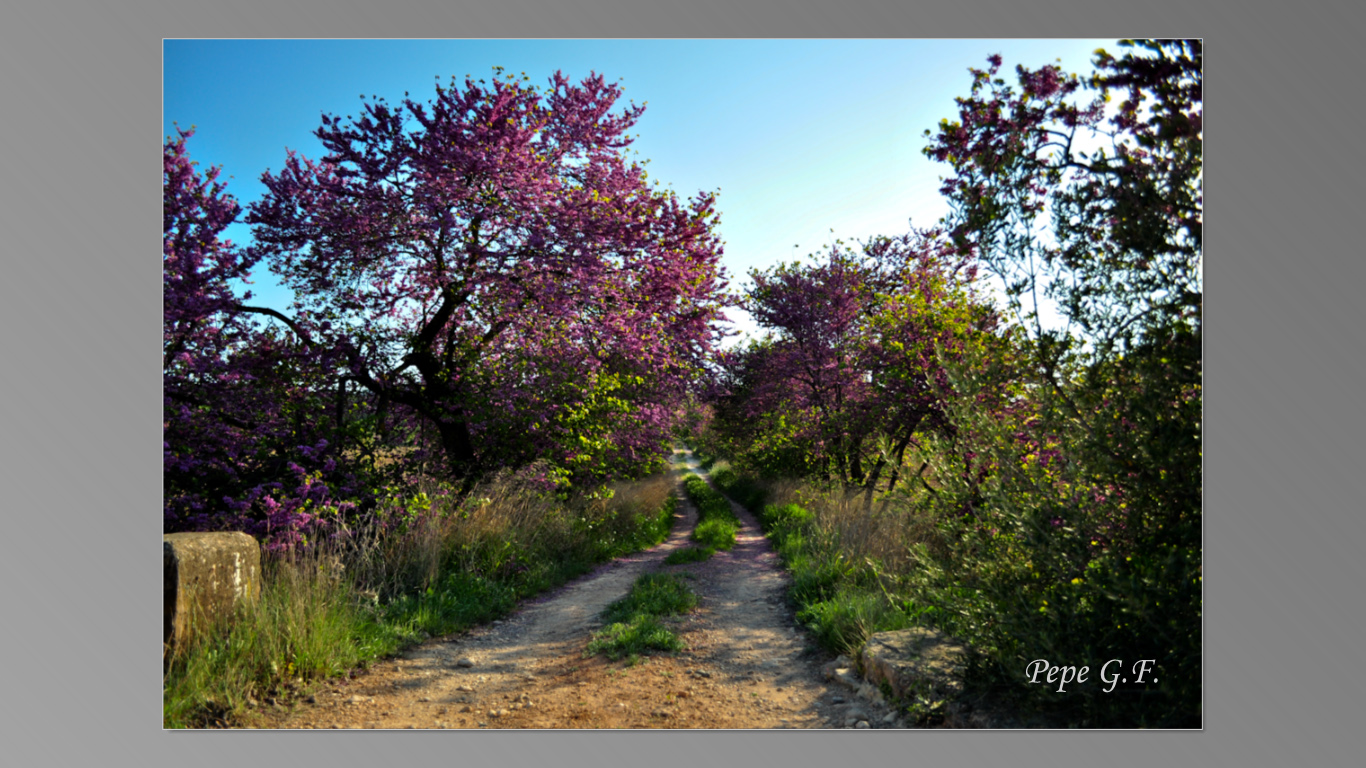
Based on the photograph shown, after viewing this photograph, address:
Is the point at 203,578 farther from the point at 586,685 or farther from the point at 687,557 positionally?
the point at 687,557

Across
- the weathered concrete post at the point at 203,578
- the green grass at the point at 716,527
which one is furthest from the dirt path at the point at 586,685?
the green grass at the point at 716,527

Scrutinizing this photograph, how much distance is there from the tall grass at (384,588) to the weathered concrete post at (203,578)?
10 centimetres

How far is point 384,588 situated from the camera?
598 cm

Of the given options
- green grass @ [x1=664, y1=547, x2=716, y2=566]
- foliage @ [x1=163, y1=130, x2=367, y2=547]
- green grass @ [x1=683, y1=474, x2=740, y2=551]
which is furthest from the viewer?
green grass @ [x1=683, y1=474, x2=740, y2=551]

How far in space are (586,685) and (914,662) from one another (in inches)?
84.3

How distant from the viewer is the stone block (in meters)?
3.64

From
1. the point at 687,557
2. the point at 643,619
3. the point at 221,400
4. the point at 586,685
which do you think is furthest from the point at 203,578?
the point at 687,557

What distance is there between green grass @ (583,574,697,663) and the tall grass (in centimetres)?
131

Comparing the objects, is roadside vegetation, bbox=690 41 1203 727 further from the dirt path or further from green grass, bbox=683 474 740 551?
green grass, bbox=683 474 740 551

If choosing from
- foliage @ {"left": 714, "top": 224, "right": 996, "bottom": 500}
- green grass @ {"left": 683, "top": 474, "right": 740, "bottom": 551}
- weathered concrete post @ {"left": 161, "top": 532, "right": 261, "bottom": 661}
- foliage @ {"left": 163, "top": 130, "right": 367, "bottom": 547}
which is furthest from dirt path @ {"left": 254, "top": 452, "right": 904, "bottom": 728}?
green grass @ {"left": 683, "top": 474, "right": 740, "bottom": 551}

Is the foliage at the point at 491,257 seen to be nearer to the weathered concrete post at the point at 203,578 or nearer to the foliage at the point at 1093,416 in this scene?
the weathered concrete post at the point at 203,578

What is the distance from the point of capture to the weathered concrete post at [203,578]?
148 inches
